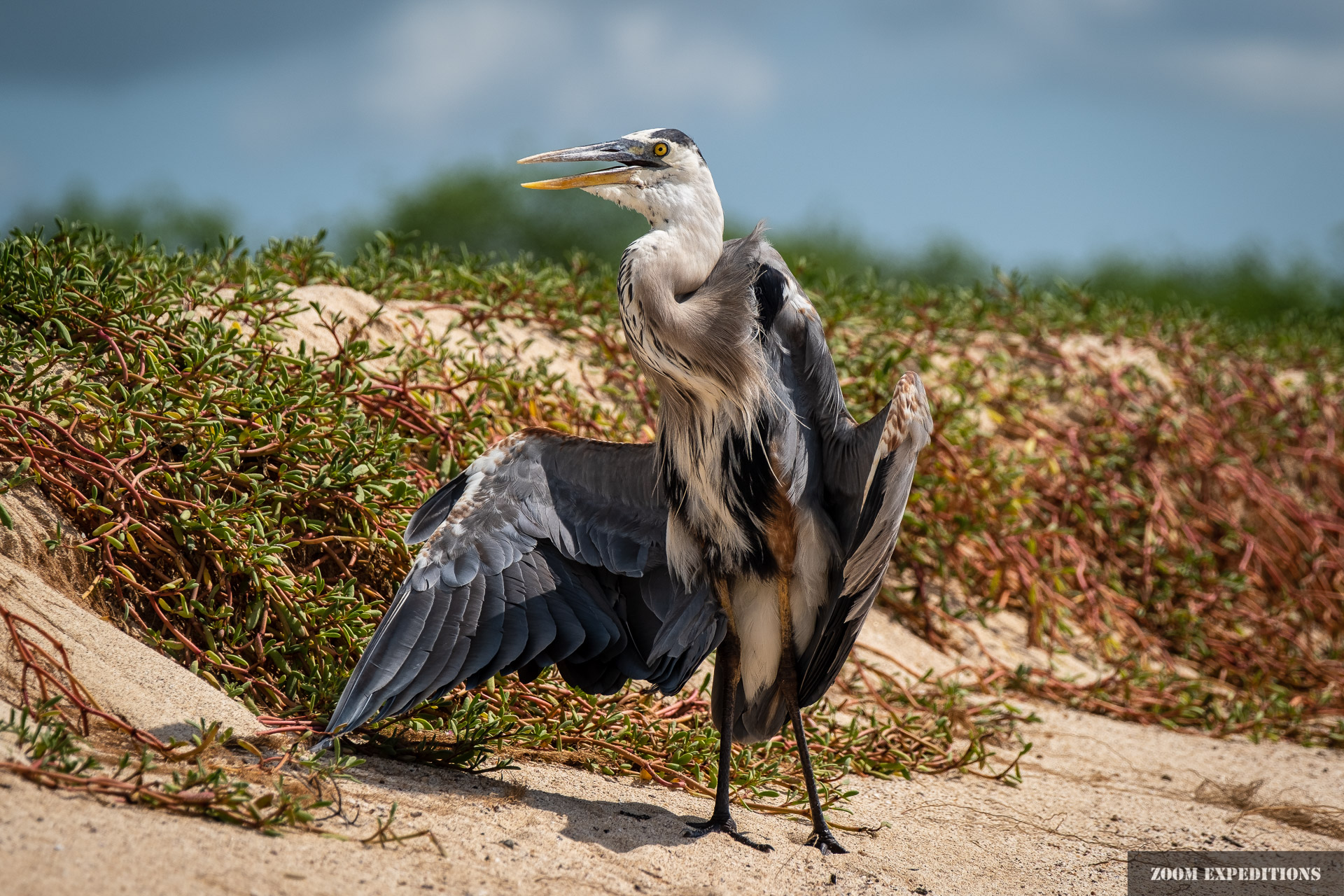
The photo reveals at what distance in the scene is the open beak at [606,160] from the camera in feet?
10.5

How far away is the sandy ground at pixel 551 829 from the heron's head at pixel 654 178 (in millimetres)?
1730

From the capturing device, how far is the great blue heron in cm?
299

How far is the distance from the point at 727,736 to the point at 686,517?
666 millimetres

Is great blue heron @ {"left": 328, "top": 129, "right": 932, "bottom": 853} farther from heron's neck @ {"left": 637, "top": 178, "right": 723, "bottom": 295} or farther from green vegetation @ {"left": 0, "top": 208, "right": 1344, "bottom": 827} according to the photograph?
green vegetation @ {"left": 0, "top": 208, "right": 1344, "bottom": 827}

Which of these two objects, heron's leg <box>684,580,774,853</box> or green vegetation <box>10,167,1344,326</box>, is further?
green vegetation <box>10,167,1344,326</box>

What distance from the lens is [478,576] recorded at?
3.03 meters

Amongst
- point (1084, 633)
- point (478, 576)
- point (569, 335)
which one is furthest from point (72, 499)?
point (1084, 633)

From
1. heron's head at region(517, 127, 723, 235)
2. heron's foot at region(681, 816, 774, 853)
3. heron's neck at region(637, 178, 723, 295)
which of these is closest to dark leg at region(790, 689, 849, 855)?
heron's foot at region(681, 816, 774, 853)

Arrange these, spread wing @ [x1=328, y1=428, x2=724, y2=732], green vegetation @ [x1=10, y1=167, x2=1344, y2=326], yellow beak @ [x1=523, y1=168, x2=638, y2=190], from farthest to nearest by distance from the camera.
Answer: green vegetation @ [x1=10, y1=167, x2=1344, y2=326], yellow beak @ [x1=523, y1=168, x2=638, y2=190], spread wing @ [x1=328, y1=428, x2=724, y2=732]

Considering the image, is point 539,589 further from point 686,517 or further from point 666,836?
point 666,836

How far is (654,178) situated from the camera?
3184 millimetres

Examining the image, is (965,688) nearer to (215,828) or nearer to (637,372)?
(637,372)

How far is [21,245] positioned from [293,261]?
3.86 feet

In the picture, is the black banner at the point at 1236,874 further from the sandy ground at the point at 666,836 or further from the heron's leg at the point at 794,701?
the heron's leg at the point at 794,701
